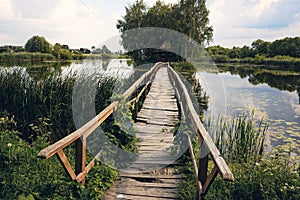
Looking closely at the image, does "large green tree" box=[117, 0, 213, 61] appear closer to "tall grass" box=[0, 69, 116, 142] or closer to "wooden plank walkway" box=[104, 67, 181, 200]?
"wooden plank walkway" box=[104, 67, 181, 200]

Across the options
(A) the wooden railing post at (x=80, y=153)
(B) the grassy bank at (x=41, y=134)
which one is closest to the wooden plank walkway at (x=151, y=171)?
(B) the grassy bank at (x=41, y=134)

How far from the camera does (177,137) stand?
437cm

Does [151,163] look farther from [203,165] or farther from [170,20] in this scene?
[170,20]

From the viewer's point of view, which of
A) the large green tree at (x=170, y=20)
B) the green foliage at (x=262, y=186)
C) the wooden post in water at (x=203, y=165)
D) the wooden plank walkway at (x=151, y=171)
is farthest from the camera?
the large green tree at (x=170, y=20)

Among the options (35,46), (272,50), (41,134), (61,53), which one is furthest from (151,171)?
(272,50)

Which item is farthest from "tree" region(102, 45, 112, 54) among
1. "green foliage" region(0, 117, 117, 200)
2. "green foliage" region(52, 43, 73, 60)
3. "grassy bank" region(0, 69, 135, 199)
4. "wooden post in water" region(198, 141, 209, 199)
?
"green foliage" region(52, 43, 73, 60)

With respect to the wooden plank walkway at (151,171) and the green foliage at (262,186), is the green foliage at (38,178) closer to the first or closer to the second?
the wooden plank walkway at (151,171)

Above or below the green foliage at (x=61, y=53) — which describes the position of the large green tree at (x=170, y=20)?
above

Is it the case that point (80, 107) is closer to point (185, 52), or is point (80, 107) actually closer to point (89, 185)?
point (89, 185)

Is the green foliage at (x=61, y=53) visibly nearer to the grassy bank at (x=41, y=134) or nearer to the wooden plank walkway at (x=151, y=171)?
the grassy bank at (x=41, y=134)

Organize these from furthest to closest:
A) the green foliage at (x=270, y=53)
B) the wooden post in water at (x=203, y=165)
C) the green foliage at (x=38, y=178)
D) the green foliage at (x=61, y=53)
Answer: the green foliage at (x=270, y=53)
the green foliage at (x=61, y=53)
the wooden post in water at (x=203, y=165)
the green foliage at (x=38, y=178)

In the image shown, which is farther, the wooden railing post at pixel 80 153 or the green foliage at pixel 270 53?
the green foliage at pixel 270 53

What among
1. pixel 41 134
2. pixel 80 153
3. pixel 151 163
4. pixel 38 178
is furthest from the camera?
pixel 41 134

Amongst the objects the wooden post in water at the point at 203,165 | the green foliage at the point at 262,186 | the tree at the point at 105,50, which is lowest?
the green foliage at the point at 262,186
